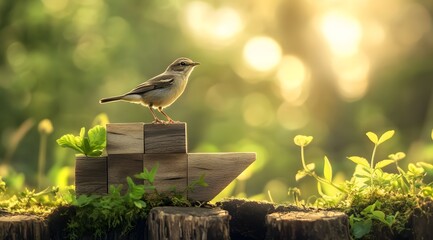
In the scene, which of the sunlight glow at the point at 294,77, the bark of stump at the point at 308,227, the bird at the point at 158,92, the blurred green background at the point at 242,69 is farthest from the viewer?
the sunlight glow at the point at 294,77

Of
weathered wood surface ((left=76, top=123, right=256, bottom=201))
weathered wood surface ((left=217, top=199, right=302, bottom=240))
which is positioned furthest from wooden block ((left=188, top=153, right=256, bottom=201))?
weathered wood surface ((left=217, top=199, right=302, bottom=240))

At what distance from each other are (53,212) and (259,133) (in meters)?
11.5

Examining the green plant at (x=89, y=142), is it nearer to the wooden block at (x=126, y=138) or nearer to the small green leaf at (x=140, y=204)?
the wooden block at (x=126, y=138)

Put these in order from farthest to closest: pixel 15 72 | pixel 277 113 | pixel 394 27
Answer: pixel 277 113 → pixel 394 27 → pixel 15 72

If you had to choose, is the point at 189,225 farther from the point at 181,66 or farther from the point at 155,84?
the point at 181,66

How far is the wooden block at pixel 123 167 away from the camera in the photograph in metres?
4.39

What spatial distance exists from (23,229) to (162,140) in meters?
0.92

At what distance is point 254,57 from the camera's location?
605 inches

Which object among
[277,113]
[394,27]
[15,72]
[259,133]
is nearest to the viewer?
[15,72]

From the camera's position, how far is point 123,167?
4391 mm

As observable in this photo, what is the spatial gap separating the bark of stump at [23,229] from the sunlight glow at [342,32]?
10029mm

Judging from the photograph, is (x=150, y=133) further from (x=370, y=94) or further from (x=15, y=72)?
(x=370, y=94)

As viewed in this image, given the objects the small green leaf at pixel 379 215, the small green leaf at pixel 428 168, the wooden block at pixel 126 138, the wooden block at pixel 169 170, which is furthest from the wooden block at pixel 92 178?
the small green leaf at pixel 428 168

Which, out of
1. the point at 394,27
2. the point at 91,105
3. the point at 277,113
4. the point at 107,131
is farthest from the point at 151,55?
the point at 107,131
